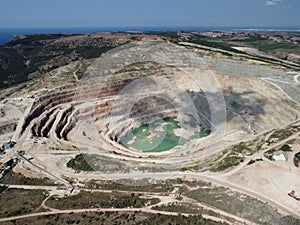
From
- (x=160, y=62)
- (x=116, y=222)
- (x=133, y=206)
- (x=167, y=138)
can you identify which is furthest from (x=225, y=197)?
(x=160, y=62)

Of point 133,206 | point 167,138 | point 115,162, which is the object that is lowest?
point 167,138

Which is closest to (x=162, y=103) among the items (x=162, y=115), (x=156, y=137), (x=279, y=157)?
(x=162, y=115)

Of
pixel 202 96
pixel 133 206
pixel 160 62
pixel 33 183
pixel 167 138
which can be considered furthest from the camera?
pixel 160 62

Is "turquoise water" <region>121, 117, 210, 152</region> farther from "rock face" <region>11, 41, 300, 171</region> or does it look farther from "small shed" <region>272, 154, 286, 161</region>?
"small shed" <region>272, 154, 286, 161</region>

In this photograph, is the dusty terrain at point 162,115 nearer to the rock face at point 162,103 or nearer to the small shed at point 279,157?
the rock face at point 162,103

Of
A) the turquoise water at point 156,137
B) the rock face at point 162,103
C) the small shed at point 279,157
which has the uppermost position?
the small shed at point 279,157

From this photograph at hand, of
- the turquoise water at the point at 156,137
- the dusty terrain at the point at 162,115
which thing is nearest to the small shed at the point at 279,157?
the dusty terrain at the point at 162,115

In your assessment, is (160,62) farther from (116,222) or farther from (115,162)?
(116,222)

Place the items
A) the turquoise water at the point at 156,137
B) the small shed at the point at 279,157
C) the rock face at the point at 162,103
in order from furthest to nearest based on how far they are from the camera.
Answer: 1. the turquoise water at the point at 156,137
2. the rock face at the point at 162,103
3. the small shed at the point at 279,157

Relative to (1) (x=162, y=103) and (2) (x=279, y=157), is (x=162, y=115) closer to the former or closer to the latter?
(1) (x=162, y=103)
